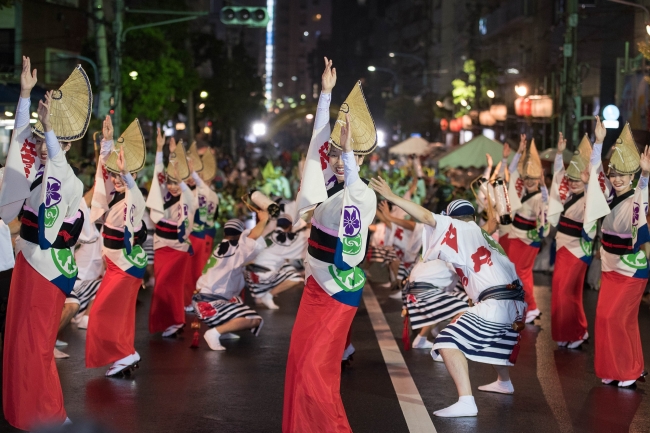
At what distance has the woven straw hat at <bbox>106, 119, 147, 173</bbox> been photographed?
8664 millimetres

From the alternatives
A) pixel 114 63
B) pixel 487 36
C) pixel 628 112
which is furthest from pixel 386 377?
pixel 487 36

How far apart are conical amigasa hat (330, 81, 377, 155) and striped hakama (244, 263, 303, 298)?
6.46 meters

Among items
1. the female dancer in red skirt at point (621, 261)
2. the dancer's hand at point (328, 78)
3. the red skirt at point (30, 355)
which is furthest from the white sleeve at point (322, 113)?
the female dancer in red skirt at point (621, 261)

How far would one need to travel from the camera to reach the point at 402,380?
28.5ft

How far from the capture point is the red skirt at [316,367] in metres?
6.05

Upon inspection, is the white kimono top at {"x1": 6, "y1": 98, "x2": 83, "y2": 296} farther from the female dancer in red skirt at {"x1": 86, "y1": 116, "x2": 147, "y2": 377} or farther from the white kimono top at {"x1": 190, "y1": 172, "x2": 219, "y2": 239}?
the white kimono top at {"x1": 190, "y1": 172, "x2": 219, "y2": 239}

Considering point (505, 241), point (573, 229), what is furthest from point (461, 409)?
point (505, 241)

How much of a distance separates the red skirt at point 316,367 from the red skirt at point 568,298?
4.62 meters

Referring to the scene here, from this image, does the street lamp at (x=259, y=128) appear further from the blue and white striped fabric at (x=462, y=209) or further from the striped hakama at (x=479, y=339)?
the striped hakama at (x=479, y=339)

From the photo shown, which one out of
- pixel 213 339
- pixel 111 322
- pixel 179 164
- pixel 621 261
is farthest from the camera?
pixel 179 164

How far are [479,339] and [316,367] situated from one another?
1834mm

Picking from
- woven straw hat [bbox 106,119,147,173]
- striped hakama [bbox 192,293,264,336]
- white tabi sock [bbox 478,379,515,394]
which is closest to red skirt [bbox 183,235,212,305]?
striped hakama [bbox 192,293,264,336]

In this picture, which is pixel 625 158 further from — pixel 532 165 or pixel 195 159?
pixel 195 159

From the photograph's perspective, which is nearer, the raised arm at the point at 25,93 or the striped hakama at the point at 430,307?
the raised arm at the point at 25,93
